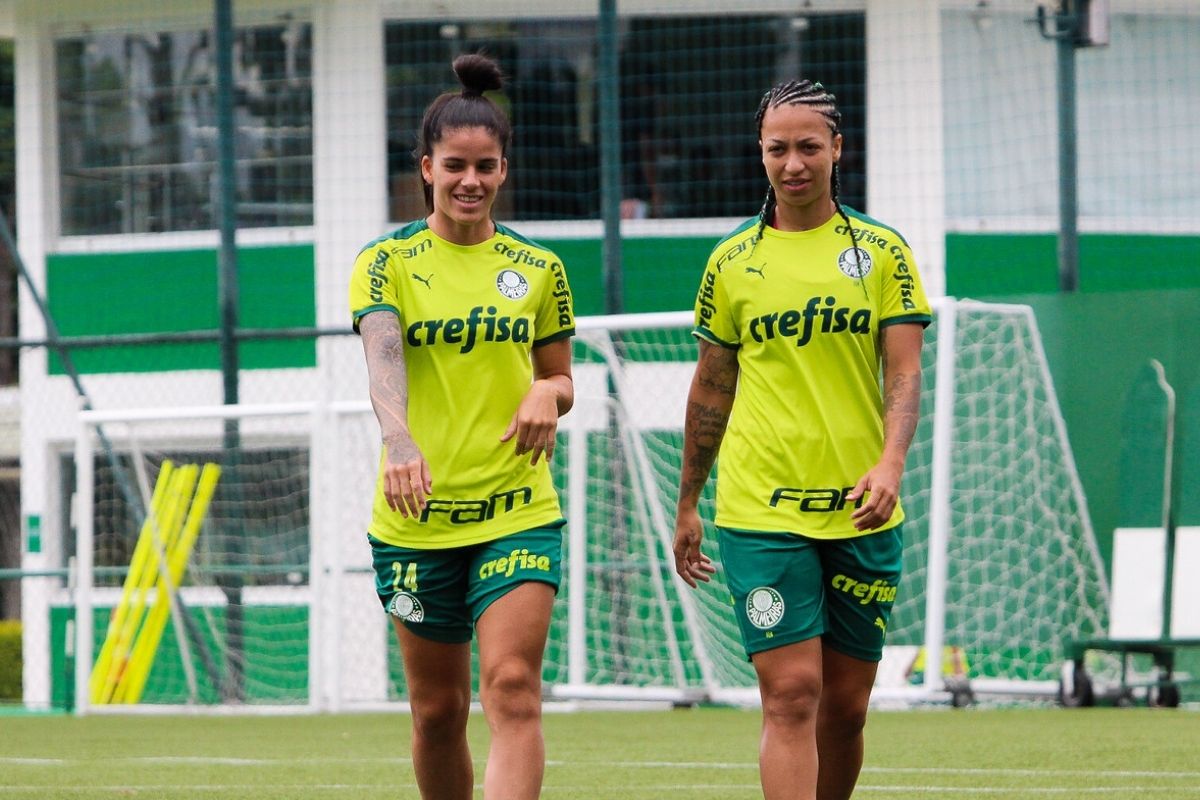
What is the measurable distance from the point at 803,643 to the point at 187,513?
10.0 metres

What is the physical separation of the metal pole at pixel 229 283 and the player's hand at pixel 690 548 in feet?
29.0

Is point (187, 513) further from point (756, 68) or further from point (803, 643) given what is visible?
point (803, 643)

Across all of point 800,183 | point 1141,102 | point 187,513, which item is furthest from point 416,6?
point 800,183

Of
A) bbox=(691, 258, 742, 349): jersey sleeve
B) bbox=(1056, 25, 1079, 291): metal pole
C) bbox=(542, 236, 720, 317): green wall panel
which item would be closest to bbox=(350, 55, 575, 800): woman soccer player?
bbox=(691, 258, 742, 349): jersey sleeve

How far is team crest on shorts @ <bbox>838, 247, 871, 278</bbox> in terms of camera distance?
15.5ft

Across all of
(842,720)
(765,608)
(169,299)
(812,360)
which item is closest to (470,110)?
(812,360)

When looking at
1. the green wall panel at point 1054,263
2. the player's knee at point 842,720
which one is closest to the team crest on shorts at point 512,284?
the player's knee at point 842,720

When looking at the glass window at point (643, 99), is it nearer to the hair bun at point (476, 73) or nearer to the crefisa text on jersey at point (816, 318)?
the hair bun at point (476, 73)

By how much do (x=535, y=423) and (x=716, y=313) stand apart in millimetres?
592

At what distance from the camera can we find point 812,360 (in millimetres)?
4707

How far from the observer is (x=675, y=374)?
12500 mm

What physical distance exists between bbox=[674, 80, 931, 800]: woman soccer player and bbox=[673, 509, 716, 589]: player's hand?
0.64 feet

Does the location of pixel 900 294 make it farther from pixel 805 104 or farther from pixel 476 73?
pixel 476 73

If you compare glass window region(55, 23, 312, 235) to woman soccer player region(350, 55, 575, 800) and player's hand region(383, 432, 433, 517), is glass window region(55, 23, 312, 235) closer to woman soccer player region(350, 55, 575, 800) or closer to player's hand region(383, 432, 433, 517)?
woman soccer player region(350, 55, 575, 800)
